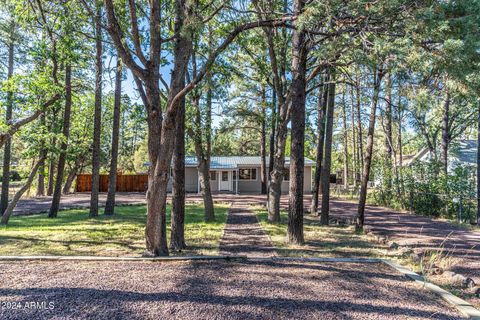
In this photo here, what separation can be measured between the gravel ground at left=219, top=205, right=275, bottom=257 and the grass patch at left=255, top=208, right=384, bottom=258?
22cm

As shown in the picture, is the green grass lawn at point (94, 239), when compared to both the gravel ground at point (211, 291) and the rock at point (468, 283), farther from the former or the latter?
the rock at point (468, 283)

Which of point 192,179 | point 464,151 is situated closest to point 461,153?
point 464,151

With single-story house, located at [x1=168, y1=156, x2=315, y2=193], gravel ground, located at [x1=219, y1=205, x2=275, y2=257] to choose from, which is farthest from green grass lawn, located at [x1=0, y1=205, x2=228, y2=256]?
single-story house, located at [x1=168, y1=156, x2=315, y2=193]

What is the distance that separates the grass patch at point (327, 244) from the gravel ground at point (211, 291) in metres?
1.08

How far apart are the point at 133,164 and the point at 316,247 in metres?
29.1

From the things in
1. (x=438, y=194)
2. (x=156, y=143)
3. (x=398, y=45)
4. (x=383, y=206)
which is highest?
(x=398, y=45)

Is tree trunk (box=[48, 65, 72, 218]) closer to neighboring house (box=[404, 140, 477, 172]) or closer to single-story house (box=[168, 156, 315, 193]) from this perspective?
single-story house (box=[168, 156, 315, 193])

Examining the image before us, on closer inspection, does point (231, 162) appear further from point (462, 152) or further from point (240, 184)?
point (462, 152)

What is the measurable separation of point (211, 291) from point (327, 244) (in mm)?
3718

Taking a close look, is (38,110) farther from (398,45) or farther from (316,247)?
(398,45)

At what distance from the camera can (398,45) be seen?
3.85m

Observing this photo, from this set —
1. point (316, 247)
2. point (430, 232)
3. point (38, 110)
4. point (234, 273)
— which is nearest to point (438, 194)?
point (430, 232)

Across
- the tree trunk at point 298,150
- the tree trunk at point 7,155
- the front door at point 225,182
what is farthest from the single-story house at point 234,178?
the tree trunk at point 298,150

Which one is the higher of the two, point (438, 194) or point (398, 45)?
point (398, 45)
